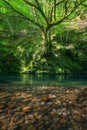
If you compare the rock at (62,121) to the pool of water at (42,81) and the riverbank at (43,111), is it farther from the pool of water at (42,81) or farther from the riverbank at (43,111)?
the pool of water at (42,81)

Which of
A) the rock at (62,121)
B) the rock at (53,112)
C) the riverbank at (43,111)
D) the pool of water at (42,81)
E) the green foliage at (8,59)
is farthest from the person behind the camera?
the green foliage at (8,59)

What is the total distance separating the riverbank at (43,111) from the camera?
6.01 meters

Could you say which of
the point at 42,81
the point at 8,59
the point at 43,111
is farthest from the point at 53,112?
the point at 8,59

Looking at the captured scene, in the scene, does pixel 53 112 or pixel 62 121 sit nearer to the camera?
pixel 62 121

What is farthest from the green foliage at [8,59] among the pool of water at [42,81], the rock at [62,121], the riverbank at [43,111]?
the rock at [62,121]

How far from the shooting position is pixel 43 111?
6.84 m

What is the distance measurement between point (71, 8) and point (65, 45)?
25.6ft

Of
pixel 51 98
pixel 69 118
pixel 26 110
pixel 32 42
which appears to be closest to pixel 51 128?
pixel 69 118

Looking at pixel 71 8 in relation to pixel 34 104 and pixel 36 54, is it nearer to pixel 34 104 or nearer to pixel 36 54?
pixel 36 54

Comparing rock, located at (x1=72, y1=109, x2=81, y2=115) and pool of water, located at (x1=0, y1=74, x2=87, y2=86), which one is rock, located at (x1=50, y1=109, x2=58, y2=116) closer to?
rock, located at (x1=72, y1=109, x2=81, y2=115)

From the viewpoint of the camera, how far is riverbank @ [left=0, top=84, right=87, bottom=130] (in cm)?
601

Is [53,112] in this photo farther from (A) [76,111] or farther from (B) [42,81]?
(B) [42,81]

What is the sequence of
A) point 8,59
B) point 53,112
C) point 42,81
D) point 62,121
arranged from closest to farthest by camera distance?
1. point 62,121
2. point 53,112
3. point 42,81
4. point 8,59

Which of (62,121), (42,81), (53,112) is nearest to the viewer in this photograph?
(62,121)
